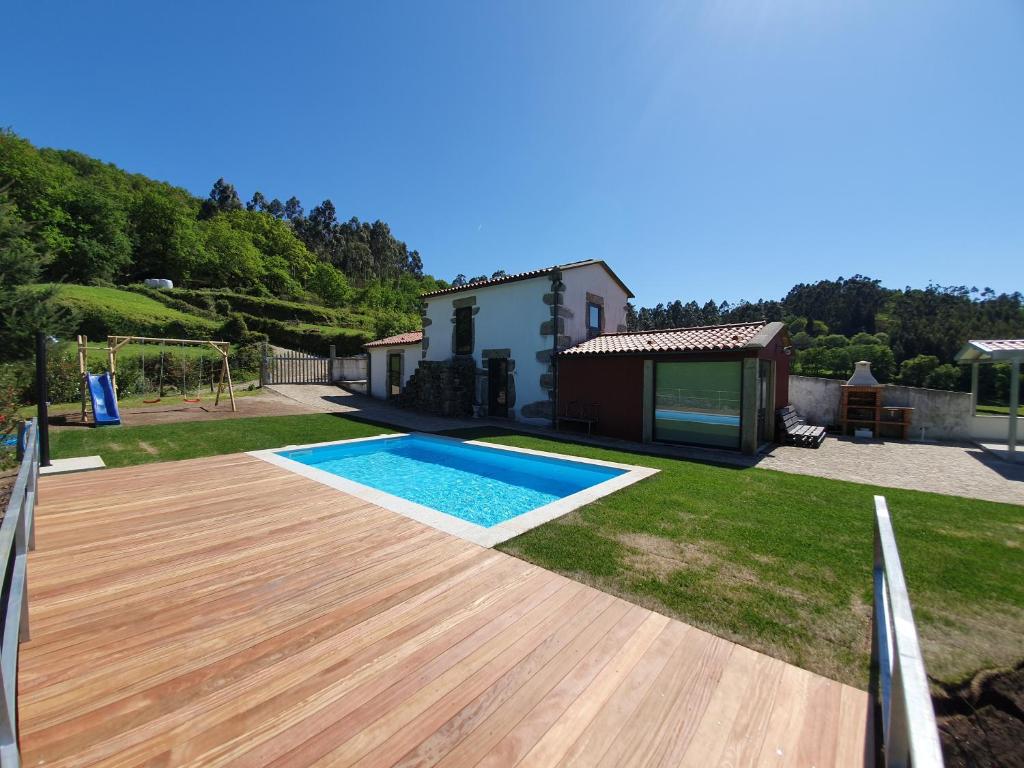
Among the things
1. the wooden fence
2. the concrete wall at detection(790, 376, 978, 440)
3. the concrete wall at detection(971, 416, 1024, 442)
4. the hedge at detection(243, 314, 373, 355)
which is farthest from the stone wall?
the hedge at detection(243, 314, 373, 355)

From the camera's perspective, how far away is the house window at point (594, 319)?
48.6ft

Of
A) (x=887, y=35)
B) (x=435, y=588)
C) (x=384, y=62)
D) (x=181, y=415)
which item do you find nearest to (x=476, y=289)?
(x=384, y=62)

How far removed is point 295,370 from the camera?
68.5 ft

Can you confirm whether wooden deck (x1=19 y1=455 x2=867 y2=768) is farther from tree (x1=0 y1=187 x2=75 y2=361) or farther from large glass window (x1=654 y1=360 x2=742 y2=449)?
large glass window (x1=654 y1=360 x2=742 y2=449)

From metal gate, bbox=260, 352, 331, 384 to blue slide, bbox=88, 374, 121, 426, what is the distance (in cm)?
792

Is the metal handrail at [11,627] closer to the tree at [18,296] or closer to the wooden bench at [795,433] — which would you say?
the tree at [18,296]

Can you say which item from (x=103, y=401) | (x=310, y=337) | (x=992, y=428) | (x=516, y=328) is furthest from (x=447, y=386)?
(x=310, y=337)

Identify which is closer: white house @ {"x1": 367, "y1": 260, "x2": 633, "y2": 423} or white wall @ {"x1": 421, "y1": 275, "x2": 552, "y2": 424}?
white house @ {"x1": 367, "y1": 260, "x2": 633, "y2": 423}

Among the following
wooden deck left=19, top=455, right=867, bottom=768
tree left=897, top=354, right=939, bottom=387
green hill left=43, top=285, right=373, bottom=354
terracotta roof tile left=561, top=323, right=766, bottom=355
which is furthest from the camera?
tree left=897, top=354, right=939, bottom=387

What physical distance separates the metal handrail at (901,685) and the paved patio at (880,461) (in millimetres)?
6586

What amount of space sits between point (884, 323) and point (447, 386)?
262ft

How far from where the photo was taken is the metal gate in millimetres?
19891

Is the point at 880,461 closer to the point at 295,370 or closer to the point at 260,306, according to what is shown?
the point at 295,370

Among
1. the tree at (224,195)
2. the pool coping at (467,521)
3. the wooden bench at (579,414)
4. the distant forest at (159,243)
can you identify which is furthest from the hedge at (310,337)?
the tree at (224,195)
